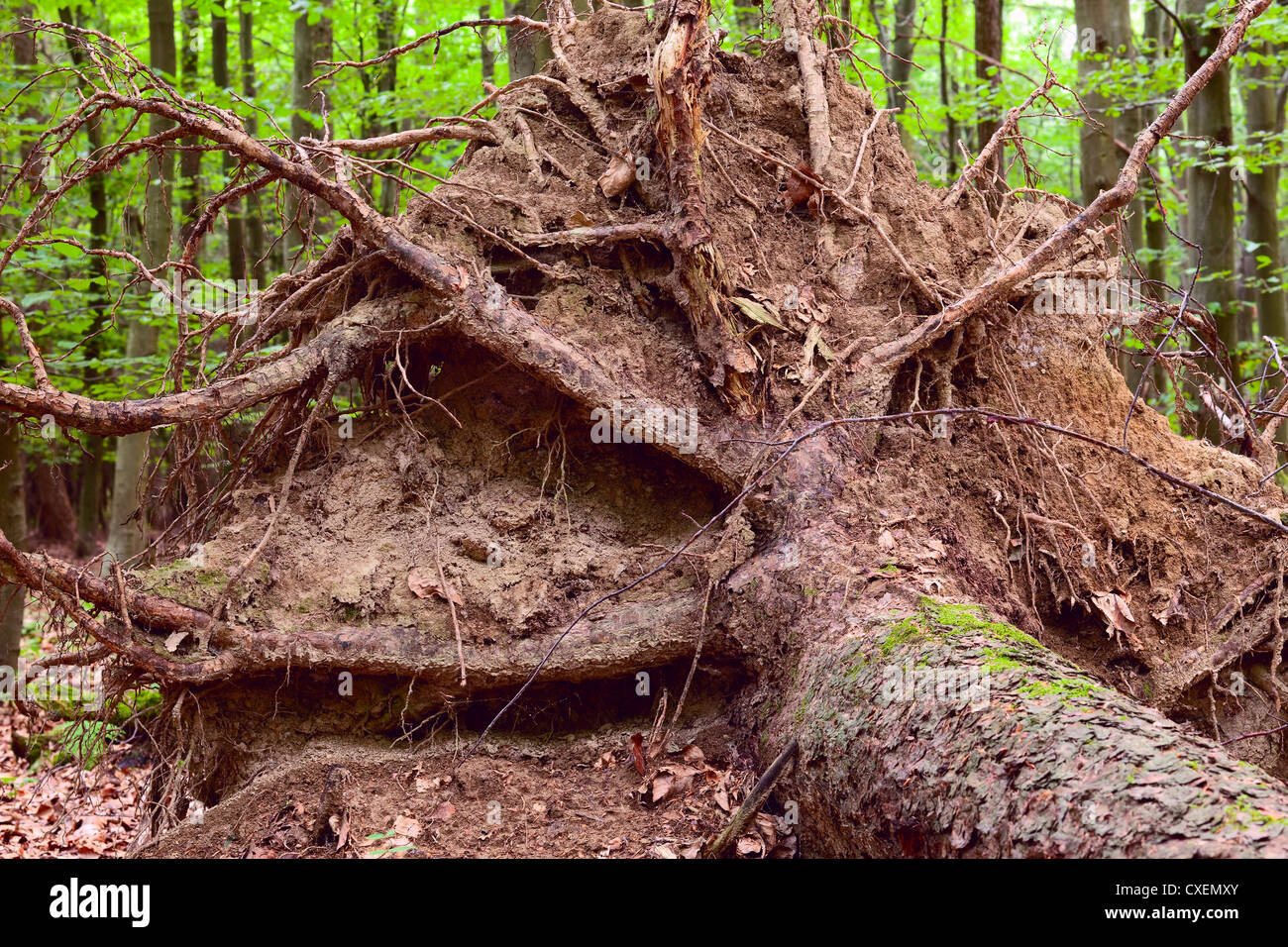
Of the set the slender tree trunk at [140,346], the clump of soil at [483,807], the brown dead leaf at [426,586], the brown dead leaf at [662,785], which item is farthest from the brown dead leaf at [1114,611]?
the slender tree trunk at [140,346]

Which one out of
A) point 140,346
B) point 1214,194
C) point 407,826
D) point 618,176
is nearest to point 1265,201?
point 1214,194

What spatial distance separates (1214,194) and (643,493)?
7.63 m

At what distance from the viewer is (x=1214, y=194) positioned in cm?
909

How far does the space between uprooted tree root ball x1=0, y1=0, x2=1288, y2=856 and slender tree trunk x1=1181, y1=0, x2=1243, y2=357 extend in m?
4.40

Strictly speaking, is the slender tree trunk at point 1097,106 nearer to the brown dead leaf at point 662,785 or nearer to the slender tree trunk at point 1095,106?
the slender tree trunk at point 1095,106

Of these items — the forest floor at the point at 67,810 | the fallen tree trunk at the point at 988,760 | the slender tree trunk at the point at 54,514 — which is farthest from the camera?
the slender tree trunk at the point at 54,514

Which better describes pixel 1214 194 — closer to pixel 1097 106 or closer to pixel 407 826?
pixel 1097 106

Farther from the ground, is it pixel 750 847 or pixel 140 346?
pixel 140 346

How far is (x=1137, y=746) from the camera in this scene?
2213 mm

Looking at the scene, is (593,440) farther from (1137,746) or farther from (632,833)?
(1137,746)

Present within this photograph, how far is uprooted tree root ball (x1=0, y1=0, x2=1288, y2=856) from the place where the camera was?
11.8 ft

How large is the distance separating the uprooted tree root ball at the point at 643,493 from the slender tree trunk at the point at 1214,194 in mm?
4399

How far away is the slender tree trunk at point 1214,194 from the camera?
27.0 feet
